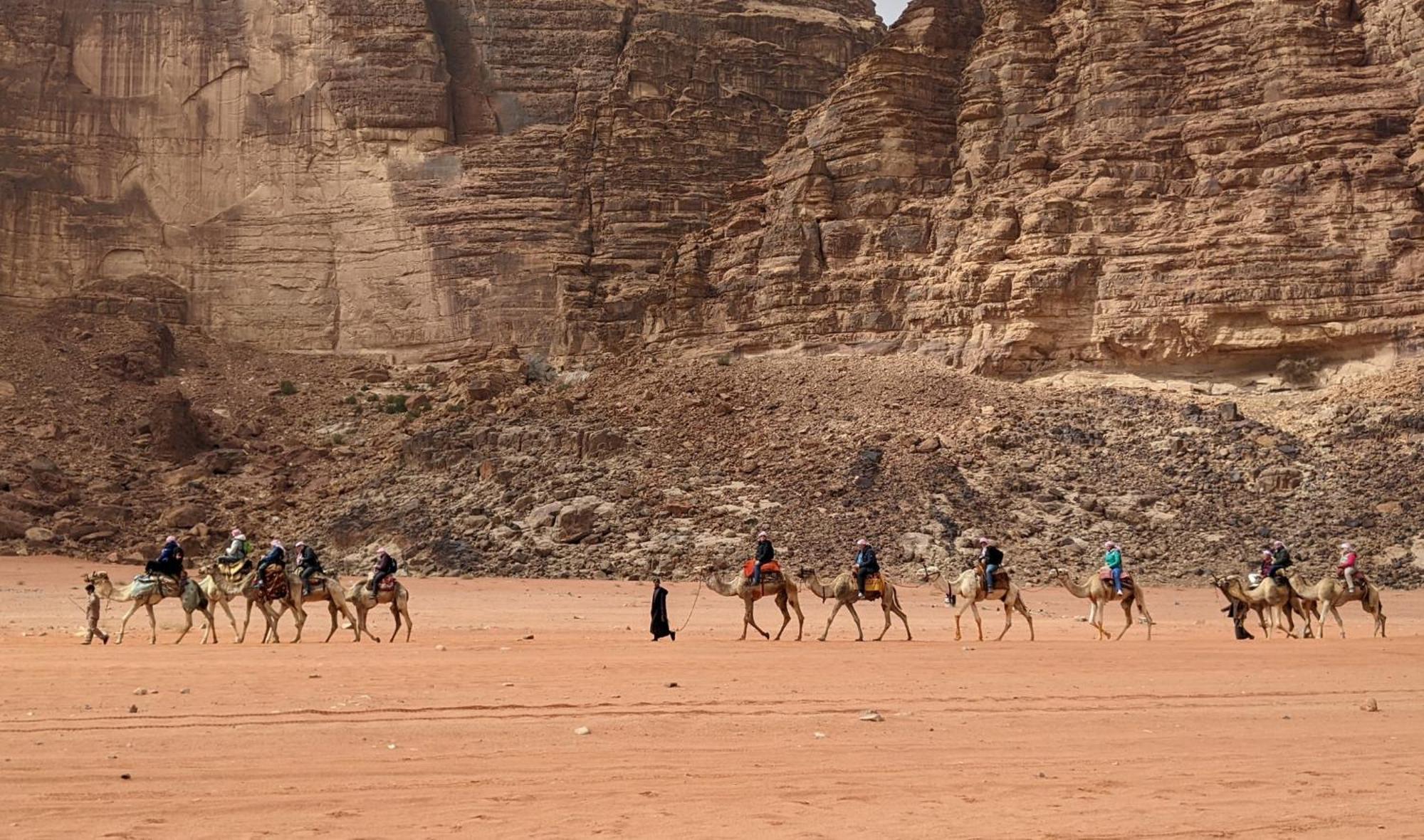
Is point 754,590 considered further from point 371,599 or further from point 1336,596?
point 1336,596

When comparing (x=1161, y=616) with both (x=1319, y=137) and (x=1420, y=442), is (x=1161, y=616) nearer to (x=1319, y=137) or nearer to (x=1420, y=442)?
(x=1420, y=442)

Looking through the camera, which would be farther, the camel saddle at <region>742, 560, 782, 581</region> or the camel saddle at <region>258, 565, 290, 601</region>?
the camel saddle at <region>742, 560, 782, 581</region>

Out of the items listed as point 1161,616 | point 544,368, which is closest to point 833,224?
point 544,368

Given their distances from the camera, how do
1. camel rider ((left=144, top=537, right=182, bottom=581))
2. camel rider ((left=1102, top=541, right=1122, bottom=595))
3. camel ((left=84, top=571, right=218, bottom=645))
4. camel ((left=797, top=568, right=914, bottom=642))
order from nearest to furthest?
camel ((left=84, top=571, right=218, bottom=645)) → camel rider ((left=144, top=537, right=182, bottom=581)) → camel ((left=797, top=568, right=914, bottom=642)) → camel rider ((left=1102, top=541, right=1122, bottom=595))

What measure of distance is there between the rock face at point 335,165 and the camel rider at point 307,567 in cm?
4096

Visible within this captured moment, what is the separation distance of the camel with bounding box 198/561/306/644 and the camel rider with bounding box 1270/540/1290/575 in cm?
1582

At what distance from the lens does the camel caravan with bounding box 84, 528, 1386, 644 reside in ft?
80.6

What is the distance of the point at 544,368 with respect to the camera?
197ft

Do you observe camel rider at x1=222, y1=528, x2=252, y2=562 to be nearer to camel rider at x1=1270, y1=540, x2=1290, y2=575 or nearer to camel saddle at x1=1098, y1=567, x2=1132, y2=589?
camel saddle at x1=1098, y1=567, x2=1132, y2=589

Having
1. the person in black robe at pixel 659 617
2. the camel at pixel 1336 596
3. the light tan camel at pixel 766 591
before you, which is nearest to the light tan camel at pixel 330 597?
the person in black robe at pixel 659 617

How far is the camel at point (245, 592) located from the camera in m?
24.5

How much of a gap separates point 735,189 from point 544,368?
10.7m

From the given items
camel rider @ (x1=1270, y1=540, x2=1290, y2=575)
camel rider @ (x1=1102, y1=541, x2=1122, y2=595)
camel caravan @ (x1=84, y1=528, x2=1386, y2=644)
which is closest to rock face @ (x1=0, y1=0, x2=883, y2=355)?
camel rider @ (x1=1270, y1=540, x2=1290, y2=575)

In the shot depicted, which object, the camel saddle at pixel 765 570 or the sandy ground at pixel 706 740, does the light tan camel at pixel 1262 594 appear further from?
the camel saddle at pixel 765 570
